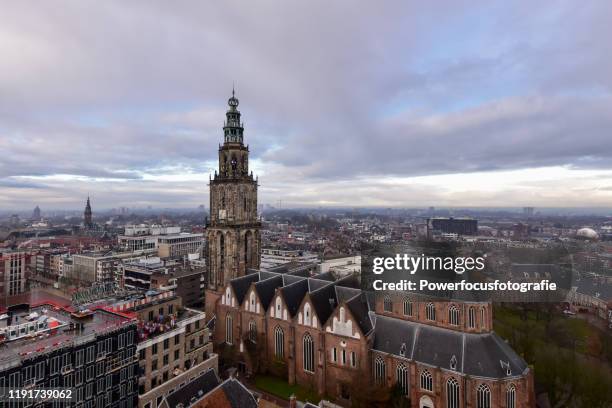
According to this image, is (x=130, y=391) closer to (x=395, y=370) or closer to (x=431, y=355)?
(x=395, y=370)

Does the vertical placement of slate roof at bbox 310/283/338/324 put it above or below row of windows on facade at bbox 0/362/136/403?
above

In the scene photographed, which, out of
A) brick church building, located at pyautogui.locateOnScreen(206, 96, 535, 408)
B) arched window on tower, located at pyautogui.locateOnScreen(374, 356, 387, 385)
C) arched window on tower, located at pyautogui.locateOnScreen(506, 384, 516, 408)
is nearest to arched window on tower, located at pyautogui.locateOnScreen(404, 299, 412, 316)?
brick church building, located at pyautogui.locateOnScreen(206, 96, 535, 408)

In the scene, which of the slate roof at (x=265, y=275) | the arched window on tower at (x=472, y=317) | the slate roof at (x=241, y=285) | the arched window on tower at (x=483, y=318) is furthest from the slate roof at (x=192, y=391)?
the arched window on tower at (x=483, y=318)

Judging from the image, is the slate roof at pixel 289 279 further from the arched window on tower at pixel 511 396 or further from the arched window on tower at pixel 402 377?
the arched window on tower at pixel 511 396

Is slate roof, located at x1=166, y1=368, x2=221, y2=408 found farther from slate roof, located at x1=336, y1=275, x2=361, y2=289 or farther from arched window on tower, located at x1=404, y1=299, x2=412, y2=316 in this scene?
arched window on tower, located at x1=404, y1=299, x2=412, y2=316

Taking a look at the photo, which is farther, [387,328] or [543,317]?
[543,317]

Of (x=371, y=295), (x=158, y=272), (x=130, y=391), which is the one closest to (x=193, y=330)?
(x=130, y=391)

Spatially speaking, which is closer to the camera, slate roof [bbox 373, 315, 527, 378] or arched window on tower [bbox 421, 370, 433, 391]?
slate roof [bbox 373, 315, 527, 378]
